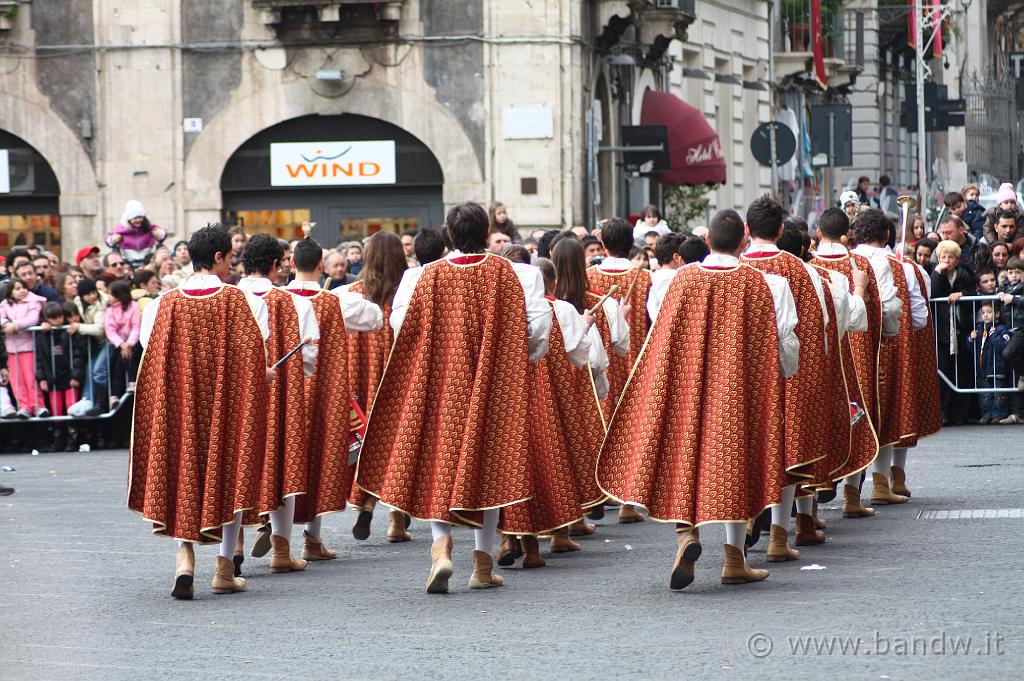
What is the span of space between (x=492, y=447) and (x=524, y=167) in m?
16.2

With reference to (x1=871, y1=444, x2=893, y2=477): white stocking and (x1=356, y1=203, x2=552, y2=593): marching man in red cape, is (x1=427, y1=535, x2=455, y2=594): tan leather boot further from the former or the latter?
(x1=871, y1=444, x2=893, y2=477): white stocking

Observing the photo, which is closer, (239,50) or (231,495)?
(231,495)

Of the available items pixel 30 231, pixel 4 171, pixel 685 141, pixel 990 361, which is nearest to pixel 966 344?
pixel 990 361

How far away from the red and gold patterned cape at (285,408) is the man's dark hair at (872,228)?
3680 mm

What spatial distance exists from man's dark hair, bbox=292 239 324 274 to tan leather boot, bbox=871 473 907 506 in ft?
12.9

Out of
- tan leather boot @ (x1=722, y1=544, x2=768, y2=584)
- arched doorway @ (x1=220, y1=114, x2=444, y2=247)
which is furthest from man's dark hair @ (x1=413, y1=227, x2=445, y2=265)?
arched doorway @ (x1=220, y1=114, x2=444, y2=247)

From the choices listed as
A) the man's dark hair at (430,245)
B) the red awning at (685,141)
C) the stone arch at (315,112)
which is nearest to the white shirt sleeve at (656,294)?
the man's dark hair at (430,245)

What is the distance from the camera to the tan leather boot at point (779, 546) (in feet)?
32.9

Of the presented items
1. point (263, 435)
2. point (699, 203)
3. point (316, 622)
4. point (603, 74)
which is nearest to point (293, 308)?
point (263, 435)

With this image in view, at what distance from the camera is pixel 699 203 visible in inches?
1283

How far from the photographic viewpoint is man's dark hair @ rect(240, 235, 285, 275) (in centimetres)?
1030

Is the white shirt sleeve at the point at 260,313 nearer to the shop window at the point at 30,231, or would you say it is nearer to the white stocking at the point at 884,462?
the white stocking at the point at 884,462

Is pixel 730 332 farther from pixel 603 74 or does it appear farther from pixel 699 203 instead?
pixel 699 203

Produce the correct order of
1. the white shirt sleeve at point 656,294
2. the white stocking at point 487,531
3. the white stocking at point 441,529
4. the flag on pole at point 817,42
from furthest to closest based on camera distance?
1. the flag on pole at point 817,42
2. the white shirt sleeve at point 656,294
3. the white stocking at point 487,531
4. the white stocking at point 441,529
